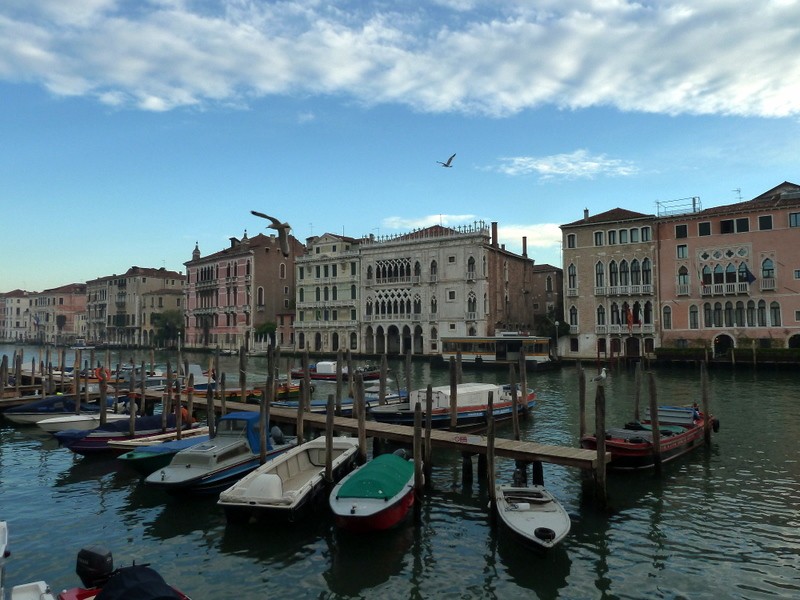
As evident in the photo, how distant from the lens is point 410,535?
10352 millimetres

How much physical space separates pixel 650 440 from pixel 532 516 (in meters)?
5.42

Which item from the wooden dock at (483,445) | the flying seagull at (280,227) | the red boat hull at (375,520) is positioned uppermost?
the flying seagull at (280,227)

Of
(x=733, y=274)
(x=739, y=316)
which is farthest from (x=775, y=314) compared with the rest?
(x=733, y=274)

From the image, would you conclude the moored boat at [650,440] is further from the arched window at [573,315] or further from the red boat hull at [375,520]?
the arched window at [573,315]

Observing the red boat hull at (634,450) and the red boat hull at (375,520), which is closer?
the red boat hull at (375,520)

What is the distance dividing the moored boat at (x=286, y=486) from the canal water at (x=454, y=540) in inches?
13.7

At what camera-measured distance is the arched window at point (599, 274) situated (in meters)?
45.0

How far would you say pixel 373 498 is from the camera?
10289mm

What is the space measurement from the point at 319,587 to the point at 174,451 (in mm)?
6643

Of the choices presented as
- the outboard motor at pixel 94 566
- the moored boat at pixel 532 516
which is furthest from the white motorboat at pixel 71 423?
the moored boat at pixel 532 516

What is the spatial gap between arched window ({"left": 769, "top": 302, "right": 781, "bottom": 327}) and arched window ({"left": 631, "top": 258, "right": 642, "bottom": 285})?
837 centimetres

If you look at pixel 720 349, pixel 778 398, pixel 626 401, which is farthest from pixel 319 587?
pixel 720 349

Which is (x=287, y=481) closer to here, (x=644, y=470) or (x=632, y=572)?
(x=632, y=572)

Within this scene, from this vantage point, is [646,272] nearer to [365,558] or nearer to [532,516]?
[532,516]
